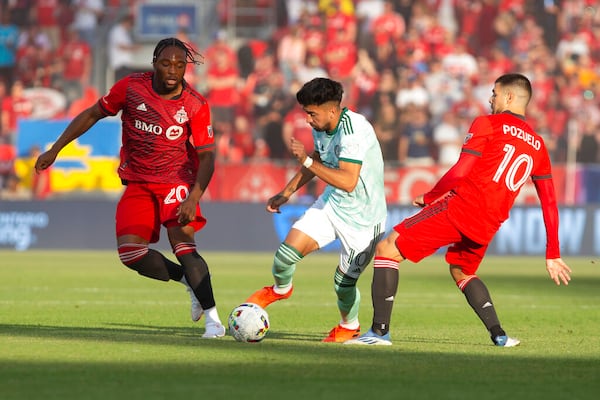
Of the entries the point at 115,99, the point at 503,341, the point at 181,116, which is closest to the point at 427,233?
the point at 503,341

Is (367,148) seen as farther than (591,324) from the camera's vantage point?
No

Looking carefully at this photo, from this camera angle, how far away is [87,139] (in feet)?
80.4

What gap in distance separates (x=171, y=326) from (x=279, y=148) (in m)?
15.1

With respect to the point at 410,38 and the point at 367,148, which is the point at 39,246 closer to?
the point at 410,38

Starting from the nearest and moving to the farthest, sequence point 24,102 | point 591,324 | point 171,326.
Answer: point 171,326 < point 591,324 < point 24,102

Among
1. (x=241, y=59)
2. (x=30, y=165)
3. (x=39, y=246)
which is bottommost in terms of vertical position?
(x=39, y=246)

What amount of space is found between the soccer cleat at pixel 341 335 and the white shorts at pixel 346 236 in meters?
0.44

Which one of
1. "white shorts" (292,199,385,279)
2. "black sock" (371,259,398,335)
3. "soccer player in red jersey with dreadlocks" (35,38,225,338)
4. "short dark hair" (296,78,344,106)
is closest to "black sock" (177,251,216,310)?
"soccer player in red jersey with dreadlocks" (35,38,225,338)

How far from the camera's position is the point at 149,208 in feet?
30.9

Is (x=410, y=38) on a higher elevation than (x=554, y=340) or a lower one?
higher

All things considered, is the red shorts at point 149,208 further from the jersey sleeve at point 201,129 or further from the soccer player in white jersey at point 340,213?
the soccer player in white jersey at point 340,213

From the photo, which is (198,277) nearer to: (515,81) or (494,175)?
(494,175)

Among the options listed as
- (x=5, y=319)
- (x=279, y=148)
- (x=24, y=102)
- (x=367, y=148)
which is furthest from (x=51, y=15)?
(x=367, y=148)

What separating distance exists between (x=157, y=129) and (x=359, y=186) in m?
1.66
